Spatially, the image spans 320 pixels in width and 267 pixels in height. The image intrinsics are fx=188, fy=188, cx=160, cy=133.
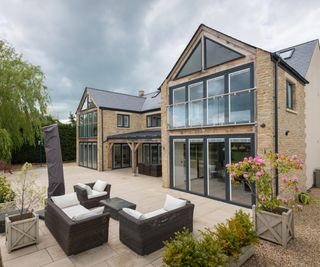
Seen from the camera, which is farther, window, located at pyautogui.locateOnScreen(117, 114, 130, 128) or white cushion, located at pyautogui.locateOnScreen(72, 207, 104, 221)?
→ window, located at pyautogui.locateOnScreen(117, 114, 130, 128)

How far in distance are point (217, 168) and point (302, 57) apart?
8591 mm

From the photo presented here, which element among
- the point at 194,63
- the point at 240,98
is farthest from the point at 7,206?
the point at 194,63

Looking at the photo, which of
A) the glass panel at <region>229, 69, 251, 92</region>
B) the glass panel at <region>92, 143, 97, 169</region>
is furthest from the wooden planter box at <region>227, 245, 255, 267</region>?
the glass panel at <region>92, 143, 97, 169</region>

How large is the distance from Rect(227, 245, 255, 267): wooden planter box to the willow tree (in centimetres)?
1318

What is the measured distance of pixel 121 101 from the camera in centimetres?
2017

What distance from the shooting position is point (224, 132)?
7.98 metres

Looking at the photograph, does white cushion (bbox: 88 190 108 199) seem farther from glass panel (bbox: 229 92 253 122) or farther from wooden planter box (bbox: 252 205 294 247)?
glass panel (bbox: 229 92 253 122)

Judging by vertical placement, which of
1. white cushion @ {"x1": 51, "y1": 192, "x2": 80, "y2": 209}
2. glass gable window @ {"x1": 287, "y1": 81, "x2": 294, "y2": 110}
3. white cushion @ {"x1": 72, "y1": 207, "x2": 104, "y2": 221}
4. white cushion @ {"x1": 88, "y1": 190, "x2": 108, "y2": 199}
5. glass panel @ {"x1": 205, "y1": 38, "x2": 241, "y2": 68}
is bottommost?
white cushion @ {"x1": 88, "y1": 190, "x2": 108, "y2": 199}

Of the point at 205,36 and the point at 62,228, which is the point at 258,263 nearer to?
the point at 62,228

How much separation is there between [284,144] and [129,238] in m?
6.98

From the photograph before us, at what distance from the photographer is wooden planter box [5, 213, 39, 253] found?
4434mm

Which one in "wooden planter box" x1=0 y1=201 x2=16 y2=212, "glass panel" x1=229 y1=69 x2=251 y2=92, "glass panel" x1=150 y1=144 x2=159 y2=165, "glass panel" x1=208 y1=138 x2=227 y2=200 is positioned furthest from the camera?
"glass panel" x1=150 y1=144 x2=159 y2=165

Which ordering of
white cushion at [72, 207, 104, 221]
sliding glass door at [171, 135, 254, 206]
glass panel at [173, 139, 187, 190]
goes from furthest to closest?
1. glass panel at [173, 139, 187, 190]
2. sliding glass door at [171, 135, 254, 206]
3. white cushion at [72, 207, 104, 221]

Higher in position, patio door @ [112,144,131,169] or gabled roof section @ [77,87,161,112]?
gabled roof section @ [77,87,161,112]
